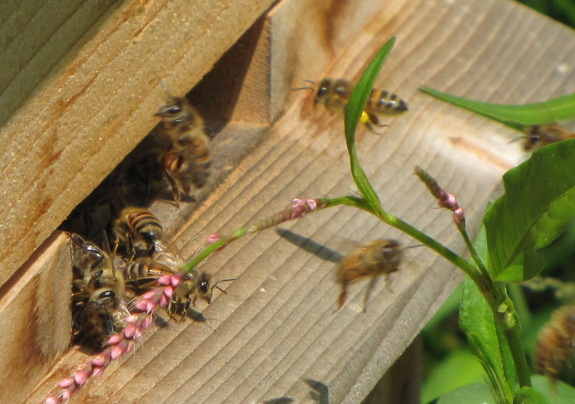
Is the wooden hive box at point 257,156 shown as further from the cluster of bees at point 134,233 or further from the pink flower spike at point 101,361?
the pink flower spike at point 101,361

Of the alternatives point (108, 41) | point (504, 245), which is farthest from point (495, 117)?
point (108, 41)

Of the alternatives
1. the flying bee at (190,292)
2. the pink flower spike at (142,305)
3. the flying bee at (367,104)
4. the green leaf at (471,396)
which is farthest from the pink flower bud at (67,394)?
the flying bee at (367,104)

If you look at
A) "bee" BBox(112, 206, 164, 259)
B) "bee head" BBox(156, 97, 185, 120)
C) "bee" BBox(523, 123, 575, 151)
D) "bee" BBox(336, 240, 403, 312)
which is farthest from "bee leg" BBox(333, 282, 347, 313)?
"bee" BBox(523, 123, 575, 151)

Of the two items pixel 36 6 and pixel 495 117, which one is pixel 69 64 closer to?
pixel 36 6

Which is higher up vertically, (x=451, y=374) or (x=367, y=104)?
(x=367, y=104)

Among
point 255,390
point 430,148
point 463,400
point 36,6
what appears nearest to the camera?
point 36,6

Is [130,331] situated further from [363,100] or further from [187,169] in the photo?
[187,169]

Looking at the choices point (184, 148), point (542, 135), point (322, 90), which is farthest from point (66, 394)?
point (542, 135)

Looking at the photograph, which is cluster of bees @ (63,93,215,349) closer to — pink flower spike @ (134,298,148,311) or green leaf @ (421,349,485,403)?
pink flower spike @ (134,298,148,311)
